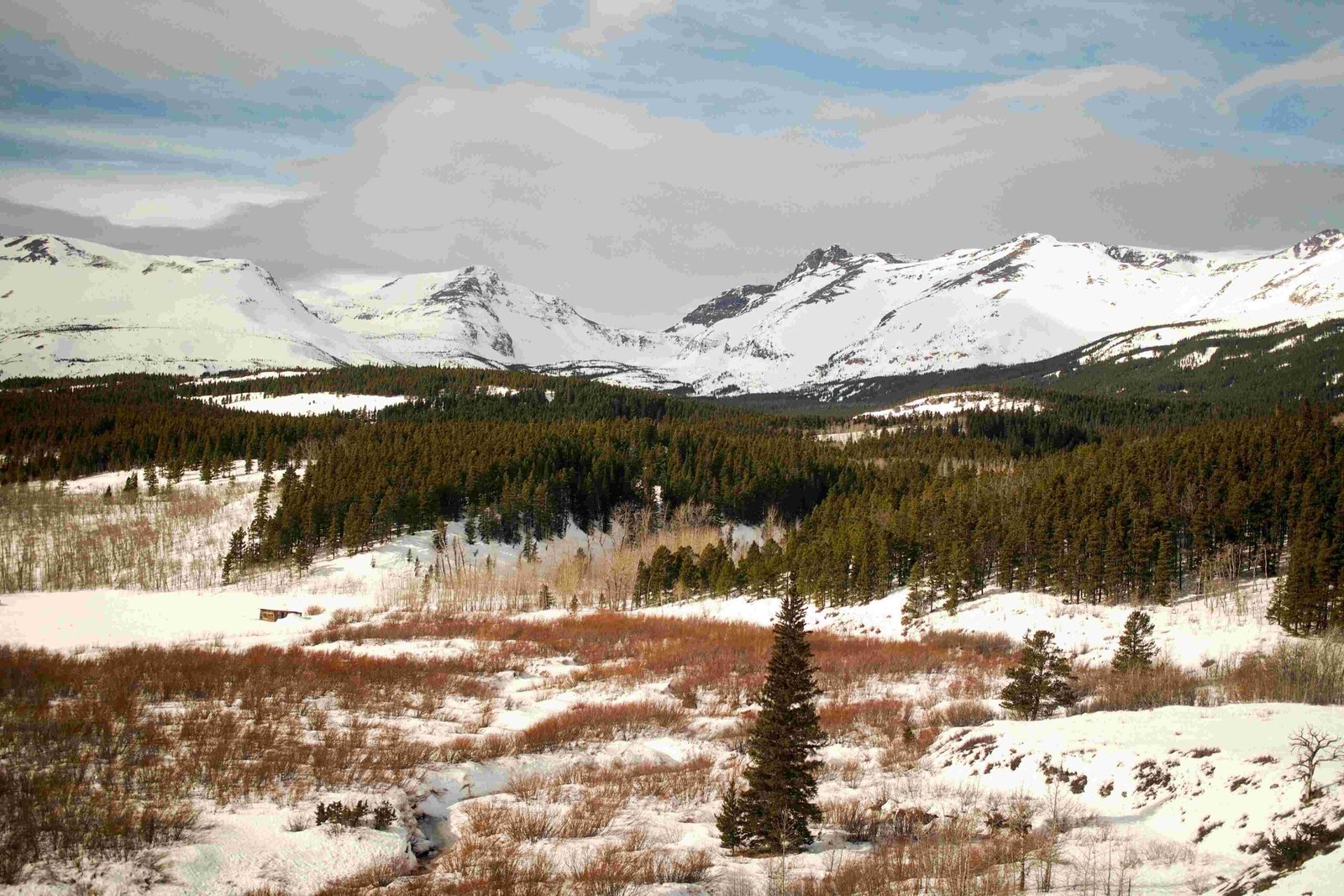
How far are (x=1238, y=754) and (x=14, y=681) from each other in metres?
30.0

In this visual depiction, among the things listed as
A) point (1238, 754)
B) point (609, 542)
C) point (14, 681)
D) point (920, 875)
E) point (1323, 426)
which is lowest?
point (609, 542)

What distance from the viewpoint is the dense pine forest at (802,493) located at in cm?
5591

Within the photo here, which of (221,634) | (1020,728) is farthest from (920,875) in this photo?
(221,634)

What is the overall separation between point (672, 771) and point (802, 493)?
106 m

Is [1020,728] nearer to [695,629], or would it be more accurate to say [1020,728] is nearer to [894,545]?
[695,629]

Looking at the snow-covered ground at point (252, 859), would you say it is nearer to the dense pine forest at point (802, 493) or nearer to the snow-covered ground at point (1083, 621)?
the snow-covered ground at point (1083, 621)

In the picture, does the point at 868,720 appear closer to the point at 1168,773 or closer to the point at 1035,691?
the point at 1035,691

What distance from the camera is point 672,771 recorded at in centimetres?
1936

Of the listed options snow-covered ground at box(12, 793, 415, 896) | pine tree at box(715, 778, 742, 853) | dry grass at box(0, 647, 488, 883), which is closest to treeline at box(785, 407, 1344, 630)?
pine tree at box(715, 778, 742, 853)

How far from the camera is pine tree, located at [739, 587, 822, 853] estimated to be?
525 inches

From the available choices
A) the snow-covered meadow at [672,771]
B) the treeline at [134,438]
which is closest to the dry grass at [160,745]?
the snow-covered meadow at [672,771]

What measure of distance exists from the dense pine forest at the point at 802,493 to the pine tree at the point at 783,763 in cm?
2720

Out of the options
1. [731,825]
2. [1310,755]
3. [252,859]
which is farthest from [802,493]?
[252,859]

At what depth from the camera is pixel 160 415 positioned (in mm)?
152375
